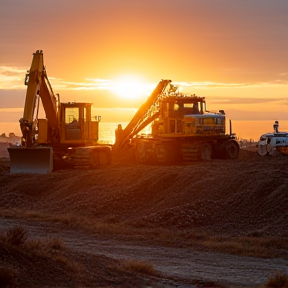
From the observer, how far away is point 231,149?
145 ft

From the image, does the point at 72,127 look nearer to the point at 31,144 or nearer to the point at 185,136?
the point at 31,144

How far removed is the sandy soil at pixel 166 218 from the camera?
1756cm

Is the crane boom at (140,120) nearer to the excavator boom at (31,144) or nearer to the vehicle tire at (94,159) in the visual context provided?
the vehicle tire at (94,159)

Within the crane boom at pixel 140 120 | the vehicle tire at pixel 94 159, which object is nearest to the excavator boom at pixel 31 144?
the vehicle tire at pixel 94 159

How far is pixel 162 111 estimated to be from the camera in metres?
44.9

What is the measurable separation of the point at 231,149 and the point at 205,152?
199 cm

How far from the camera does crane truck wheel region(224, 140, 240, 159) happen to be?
44000mm

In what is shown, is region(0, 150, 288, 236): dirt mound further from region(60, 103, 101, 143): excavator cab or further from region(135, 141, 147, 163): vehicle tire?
region(135, 141, 147, 163): vehicle tire

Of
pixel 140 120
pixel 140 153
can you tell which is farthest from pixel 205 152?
pixel 140 120

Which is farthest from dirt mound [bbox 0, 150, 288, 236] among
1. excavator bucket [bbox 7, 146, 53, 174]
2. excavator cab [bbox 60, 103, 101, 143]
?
excavator cab [bbox 60, 103, 101, 143]

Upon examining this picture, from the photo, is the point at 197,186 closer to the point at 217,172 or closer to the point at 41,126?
the point at 217,172

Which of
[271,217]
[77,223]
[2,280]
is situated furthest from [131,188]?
[2,280]

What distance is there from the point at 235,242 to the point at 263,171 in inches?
326

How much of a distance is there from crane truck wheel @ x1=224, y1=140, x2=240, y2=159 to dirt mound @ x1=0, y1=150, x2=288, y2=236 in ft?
31.4
